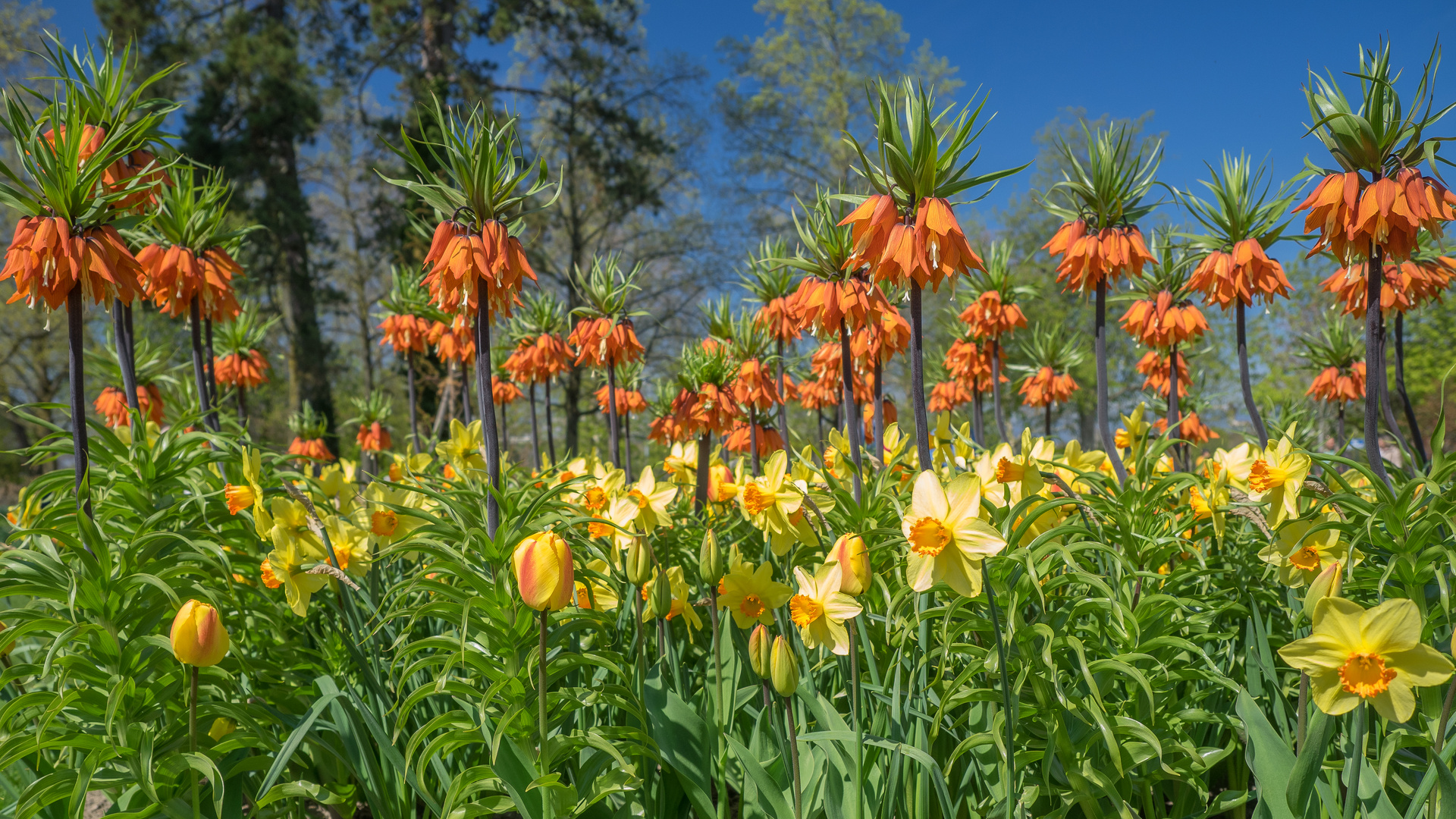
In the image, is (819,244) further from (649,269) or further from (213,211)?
(649,269)

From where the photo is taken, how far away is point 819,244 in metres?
3.36

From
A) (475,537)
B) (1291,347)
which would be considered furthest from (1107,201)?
(1291,347)

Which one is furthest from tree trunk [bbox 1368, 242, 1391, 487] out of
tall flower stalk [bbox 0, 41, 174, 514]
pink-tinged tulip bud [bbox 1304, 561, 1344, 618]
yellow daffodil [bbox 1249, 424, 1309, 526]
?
tall flower stalk [bbox 0, 41, 174, 514]

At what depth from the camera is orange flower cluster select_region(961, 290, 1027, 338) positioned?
20.0 feet

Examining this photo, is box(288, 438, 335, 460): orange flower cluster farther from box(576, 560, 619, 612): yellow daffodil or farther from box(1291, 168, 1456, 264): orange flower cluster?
box(1291, 168, 1456, 264): orange flower cluster

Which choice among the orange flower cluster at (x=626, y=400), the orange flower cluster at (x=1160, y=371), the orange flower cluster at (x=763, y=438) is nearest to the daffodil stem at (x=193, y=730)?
the orange flower cluster at (x=763, y=438)

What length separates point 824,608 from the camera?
64.5 inches

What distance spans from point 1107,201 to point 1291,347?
19.1 metres

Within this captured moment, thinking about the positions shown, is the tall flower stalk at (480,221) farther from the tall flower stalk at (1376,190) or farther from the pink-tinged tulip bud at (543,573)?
the tall flower stalk at (1376,190)

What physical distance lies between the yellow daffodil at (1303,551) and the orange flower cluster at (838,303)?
1.68 meters

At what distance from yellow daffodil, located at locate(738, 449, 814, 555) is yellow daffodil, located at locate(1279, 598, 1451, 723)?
1087mm

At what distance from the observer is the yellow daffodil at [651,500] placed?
2295mm

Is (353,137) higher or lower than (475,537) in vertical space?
Answer: higher

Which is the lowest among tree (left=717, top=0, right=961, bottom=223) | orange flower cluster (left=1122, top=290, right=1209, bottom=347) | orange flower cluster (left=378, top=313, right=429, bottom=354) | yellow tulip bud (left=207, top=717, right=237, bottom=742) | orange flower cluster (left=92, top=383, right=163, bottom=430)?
yellow tulip bud (left=207, top=717, right=237, bottom=742)
